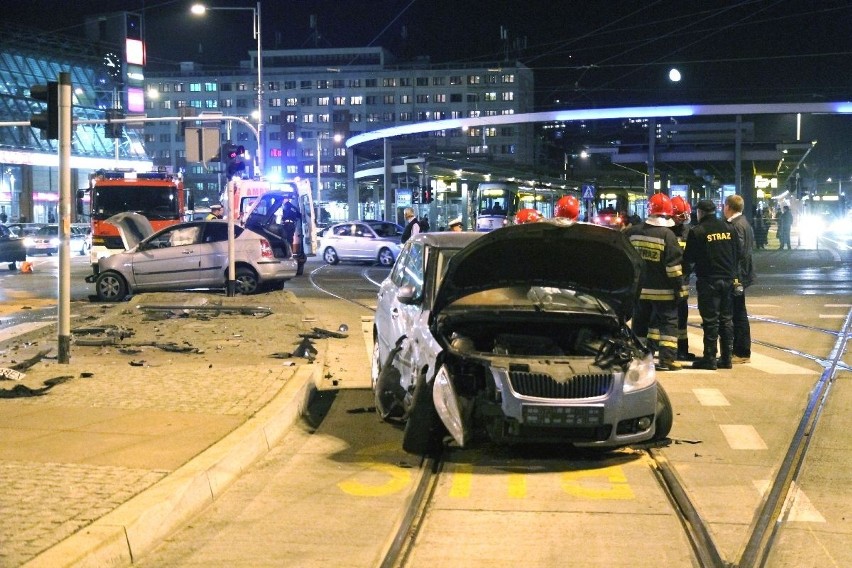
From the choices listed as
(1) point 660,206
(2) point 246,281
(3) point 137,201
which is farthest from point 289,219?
(1) point 660,206

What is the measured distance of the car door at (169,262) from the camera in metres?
20.2

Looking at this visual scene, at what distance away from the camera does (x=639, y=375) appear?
7.39 meters

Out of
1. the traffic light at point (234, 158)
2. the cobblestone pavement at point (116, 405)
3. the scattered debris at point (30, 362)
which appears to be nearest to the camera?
the cobblestone pavement at point (116, 405)

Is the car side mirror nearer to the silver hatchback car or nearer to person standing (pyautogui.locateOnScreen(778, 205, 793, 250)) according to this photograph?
the silver hatchback car

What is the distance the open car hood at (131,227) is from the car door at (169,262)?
9.11 feet

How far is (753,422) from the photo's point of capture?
349 inches

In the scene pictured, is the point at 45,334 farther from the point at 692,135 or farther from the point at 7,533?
the point at 692,135

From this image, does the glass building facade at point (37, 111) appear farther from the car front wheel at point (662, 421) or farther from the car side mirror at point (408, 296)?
the car front wheel at point (662, 421)

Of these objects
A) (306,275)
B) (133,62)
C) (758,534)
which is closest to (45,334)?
(758,534)

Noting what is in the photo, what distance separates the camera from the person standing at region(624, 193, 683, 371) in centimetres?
1138

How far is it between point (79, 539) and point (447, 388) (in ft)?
9.70

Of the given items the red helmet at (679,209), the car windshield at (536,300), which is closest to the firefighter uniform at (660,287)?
the red helmet at (679,209)

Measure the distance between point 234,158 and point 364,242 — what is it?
15.1m

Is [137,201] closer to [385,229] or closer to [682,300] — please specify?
[385,229]
